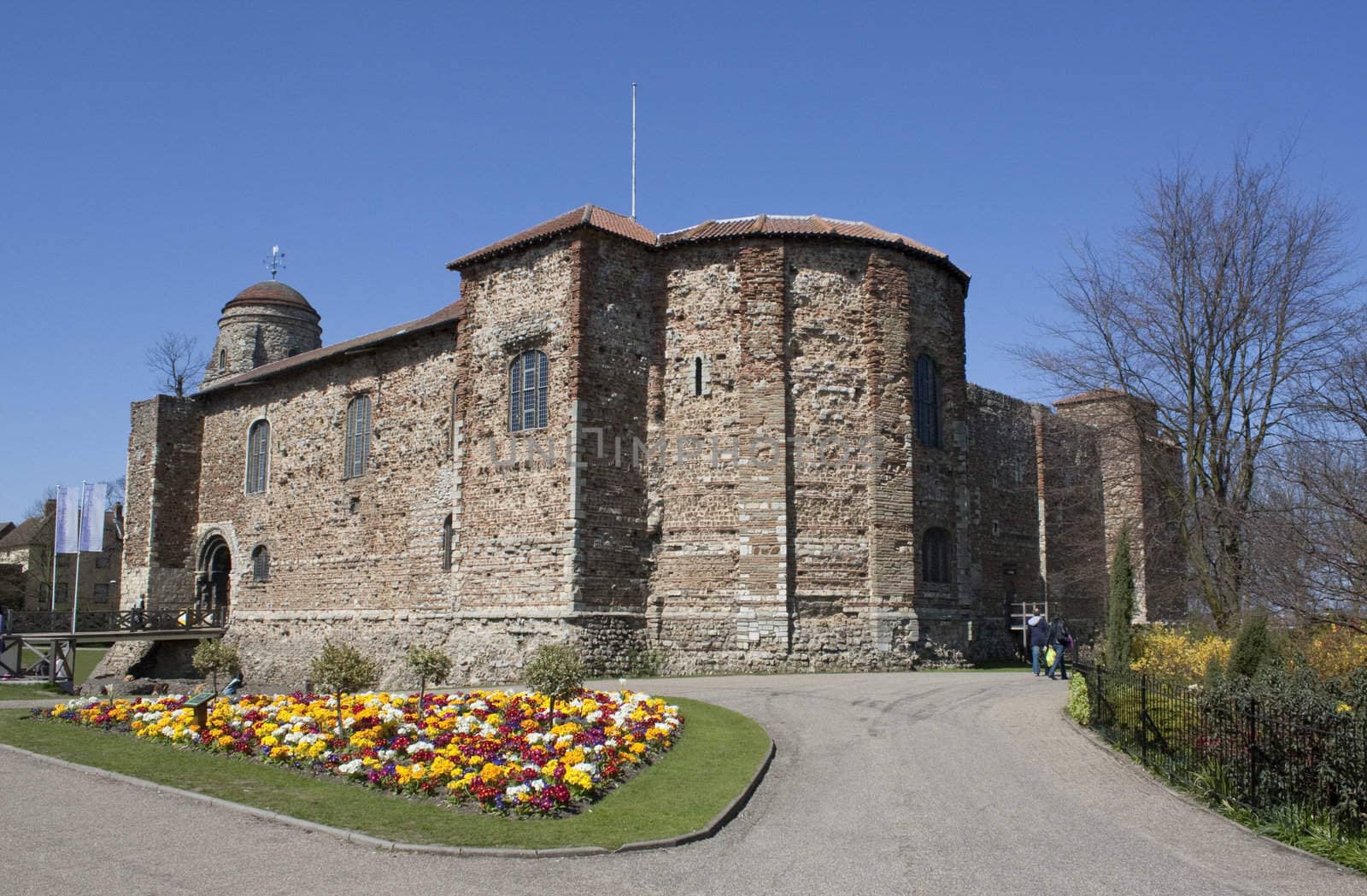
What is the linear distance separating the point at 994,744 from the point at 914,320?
1363 centimetres

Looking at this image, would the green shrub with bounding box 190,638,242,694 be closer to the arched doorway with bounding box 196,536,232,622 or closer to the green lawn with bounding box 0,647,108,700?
the green lawn with bounding box 0,647,108,700

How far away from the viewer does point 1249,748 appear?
35.0 feet

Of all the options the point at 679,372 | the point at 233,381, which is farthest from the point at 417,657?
the point at 233,381

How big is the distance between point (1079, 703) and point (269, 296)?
39315 mm

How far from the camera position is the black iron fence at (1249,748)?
9719mm

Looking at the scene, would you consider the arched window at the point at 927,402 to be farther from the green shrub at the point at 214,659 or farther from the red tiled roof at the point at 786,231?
the green shrub at the point at 214,659

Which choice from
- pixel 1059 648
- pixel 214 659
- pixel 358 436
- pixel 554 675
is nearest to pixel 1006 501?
pixel 1059 648

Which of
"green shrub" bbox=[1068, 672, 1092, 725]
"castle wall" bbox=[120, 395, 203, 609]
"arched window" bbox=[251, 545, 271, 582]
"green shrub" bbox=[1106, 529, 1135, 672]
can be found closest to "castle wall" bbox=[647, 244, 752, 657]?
"green shrub" bbox=[1106, 529, 1135, 672]

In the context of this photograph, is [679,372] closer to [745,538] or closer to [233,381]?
[745,538]

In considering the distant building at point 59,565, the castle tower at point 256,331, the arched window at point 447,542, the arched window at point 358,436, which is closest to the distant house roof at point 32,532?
the distant building at point 59,565

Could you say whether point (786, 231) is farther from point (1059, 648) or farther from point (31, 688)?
point (31, 688)

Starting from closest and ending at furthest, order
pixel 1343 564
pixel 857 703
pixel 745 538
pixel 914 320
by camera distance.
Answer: pixel 1343 564
pixel 857 703
pixel 745 538
pixel 914 320

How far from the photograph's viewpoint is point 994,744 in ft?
45.9

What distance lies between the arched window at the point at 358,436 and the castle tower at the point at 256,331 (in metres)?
14.3
